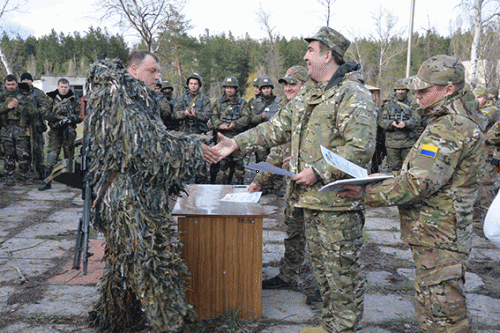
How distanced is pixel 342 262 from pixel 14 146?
7.92 m

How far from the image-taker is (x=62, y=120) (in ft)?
27.1

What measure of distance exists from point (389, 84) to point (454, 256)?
41552mm

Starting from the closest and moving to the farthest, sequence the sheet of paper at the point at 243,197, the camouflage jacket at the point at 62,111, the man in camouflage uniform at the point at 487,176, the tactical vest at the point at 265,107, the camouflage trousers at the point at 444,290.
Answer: the camouflage trousers at the point at 444,290, the sheet of paper at the point at 243,197, the man in camouflage uniform at the point at 487,176, the tactical vest at the point at 265,107, the camouflage jacket at the point at 62,111

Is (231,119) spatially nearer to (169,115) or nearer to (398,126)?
(169,115)

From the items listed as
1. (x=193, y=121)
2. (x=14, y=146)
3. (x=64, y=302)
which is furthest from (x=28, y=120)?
(x=64, y=302)

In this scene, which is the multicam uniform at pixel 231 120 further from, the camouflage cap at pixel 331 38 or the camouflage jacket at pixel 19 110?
the camouflage cap at pixel 331 38

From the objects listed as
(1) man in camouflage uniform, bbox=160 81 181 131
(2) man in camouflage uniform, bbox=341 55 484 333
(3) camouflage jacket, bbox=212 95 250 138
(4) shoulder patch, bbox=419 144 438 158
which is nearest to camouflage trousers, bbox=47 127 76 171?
(1) man in camouflage uniform, bbox=160 81 181 131

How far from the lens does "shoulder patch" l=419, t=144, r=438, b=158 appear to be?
2.09m

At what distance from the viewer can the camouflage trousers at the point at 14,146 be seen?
8.17m

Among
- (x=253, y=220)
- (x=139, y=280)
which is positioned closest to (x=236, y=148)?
(x=253, y=220)

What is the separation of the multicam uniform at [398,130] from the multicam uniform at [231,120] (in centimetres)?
278

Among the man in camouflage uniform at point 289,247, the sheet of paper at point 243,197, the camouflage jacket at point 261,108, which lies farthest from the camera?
the camouflage jacket at point 261,108

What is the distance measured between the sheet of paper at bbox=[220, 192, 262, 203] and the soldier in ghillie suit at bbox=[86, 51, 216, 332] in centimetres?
83

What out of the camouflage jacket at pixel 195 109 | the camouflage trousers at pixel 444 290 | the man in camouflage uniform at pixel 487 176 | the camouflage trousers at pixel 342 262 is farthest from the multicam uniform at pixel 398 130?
the camouflage trousers at pixel 444 290
